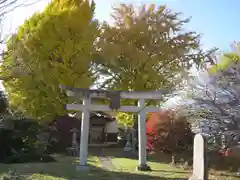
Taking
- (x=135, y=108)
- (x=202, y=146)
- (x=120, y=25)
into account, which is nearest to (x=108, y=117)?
(x=120, y=25)

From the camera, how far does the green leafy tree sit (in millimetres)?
20891

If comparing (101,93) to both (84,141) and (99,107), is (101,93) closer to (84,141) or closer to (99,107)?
(99,107)

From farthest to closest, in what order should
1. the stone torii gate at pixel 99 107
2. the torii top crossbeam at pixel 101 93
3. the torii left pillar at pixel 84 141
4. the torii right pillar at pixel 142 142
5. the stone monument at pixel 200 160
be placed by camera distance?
the torii right pillar at pixel 142 142 → the torii top crossbeam at pixel 101 93 → the stone torii gate at pixel 99 107 → the torii left pillar at pixel 84 141 → the stone monument at pixel 200 160

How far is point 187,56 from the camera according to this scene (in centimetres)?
2358

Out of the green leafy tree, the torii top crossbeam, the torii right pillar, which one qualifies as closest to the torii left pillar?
the torii top crossbeam

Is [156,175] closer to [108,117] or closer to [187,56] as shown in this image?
[187,56]

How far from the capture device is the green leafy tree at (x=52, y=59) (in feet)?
68.5

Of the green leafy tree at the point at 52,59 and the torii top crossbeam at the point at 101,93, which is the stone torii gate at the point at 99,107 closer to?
the torii top crossbeam at the point at 101,93

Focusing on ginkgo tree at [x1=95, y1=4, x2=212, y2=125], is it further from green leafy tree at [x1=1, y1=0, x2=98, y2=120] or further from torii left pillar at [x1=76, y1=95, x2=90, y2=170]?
torii left pillar at [x1=76, y1=95, x2=90, y2=170]

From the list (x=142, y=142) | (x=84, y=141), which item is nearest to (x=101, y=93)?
(x=84, y=141)

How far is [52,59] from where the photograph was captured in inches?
847

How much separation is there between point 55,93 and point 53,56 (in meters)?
2.53

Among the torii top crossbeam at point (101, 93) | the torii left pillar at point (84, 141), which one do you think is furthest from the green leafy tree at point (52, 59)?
the torii left pillar at point (84, 141)

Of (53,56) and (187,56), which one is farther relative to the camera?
(187,56)
